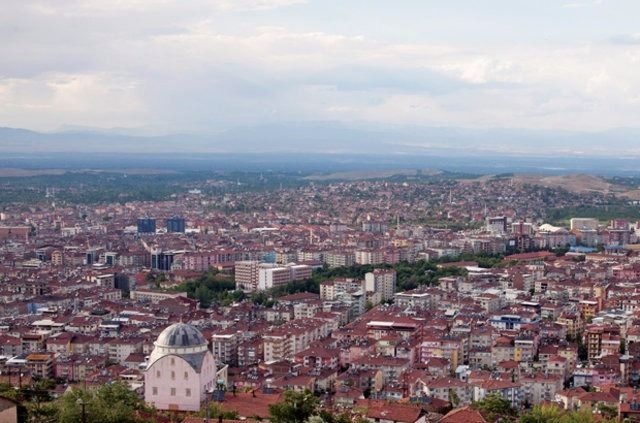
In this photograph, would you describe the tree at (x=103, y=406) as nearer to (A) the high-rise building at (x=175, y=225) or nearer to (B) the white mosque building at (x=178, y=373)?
(B) the white mosque building at (x=178, y=373)

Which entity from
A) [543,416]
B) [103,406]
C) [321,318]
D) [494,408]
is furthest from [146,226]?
[103,406]

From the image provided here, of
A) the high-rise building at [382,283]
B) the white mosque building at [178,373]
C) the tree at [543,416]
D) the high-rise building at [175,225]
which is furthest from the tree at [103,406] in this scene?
the high-rise building at [175,225]

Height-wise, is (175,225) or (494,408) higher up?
(494,408)

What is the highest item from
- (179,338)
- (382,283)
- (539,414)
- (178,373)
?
(179,338)

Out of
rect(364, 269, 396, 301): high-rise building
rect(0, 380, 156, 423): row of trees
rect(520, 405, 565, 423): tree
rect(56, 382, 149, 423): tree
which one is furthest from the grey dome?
rect(364, 269, 396, 301): high-rise building


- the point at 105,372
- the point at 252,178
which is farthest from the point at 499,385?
the point at 252,178

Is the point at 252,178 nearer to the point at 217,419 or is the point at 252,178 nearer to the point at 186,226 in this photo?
the point at 186,226

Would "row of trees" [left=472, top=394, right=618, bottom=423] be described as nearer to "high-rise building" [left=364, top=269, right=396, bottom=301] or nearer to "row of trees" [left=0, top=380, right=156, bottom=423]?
"row of trees" [left=0, top=380, right=156, bottom=423]

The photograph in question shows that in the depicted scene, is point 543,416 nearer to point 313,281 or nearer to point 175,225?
point 313,281
